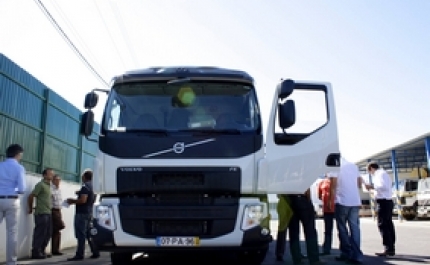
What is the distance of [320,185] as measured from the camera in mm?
9289

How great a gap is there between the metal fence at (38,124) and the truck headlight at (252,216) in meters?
4.96

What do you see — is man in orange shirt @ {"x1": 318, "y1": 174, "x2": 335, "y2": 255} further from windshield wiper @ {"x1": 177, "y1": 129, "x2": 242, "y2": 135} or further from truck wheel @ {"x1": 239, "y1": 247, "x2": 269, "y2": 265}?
windshield wiper @ {"x1": 177, "y1": 129, "x2": 242, "y2": 135}

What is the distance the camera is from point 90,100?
6.67m

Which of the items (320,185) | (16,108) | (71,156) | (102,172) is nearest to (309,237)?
(320,185)

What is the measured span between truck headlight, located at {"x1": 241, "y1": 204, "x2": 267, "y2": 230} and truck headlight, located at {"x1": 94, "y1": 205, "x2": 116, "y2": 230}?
1.61m

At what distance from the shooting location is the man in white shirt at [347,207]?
7695 mm

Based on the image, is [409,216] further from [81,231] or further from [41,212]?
[41,212]

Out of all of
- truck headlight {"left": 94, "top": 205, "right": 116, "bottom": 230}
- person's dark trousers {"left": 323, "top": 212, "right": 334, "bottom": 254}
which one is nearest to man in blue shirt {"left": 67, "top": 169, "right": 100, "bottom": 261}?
truck headlight {"left": 94, "top": 205, "right": 116, "bottom": 230}

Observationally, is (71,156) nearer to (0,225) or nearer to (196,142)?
(0,225)

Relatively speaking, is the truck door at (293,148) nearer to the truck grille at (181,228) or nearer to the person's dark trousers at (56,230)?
the truck grille at (181,228)

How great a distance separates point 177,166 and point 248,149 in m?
0.92

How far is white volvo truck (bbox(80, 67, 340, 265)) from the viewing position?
5609mm

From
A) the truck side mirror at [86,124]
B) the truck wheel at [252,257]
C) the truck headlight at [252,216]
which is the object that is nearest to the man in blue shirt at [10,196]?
the truck side mirror at [86,124]

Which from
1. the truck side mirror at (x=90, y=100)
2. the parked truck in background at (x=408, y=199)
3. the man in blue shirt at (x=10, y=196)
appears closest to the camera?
the truck side mirror at (x=90, y=100)
